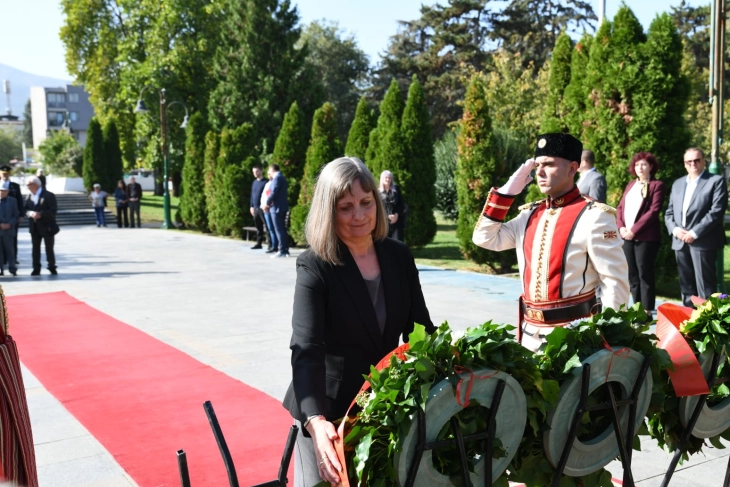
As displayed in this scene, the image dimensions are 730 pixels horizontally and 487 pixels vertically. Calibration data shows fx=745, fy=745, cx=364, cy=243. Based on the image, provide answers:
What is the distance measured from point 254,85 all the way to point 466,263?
80.5ft

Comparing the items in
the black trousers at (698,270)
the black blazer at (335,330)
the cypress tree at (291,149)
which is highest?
the cypress tree at (291,149)

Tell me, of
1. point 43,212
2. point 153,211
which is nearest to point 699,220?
point 43,212

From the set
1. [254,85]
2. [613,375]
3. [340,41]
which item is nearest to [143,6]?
[254,85]

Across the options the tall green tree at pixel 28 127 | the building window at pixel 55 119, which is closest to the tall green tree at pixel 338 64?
the building window at pixel 55 119

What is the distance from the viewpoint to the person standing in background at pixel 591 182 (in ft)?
29.3

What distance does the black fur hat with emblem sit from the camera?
12.1ft

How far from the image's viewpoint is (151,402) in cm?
602

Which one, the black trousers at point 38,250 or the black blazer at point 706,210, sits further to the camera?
the black trousers at point 38,250

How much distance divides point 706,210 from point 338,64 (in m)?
49.1

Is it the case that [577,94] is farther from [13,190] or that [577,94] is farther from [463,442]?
[13,190]

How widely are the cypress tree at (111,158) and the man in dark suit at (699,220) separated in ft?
113

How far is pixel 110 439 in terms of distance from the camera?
518cm

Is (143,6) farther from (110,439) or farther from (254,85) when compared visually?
(110,439)

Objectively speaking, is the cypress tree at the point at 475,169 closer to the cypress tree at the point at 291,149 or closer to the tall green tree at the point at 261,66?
the cypress tree at the point at 291,149
